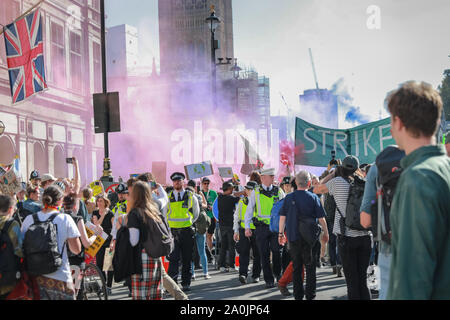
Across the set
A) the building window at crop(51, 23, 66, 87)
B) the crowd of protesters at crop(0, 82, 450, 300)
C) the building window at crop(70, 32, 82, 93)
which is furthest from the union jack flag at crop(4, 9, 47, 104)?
the building window at crop(70, 32, 82, 93)

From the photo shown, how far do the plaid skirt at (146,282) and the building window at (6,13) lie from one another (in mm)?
20384

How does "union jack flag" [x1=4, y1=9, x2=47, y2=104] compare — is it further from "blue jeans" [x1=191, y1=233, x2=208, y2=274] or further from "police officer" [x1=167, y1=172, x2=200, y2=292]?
"police officer" [x1=167, y1=172, x2=200, y2=292]

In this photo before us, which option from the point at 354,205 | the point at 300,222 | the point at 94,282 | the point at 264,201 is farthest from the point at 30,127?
the point at 354,205

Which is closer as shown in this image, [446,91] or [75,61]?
[75,61]

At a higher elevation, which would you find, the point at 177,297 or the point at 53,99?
the point at 53,99

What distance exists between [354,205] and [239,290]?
399 centimetres

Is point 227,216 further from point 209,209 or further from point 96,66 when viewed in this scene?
point 96,66

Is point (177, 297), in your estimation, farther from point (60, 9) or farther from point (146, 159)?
point (146, 159)

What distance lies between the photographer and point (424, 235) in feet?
7.48

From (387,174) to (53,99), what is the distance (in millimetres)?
25868

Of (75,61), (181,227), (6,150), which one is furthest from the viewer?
(75,61)

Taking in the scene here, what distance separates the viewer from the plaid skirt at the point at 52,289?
5.39m

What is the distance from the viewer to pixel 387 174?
4.31 metres
